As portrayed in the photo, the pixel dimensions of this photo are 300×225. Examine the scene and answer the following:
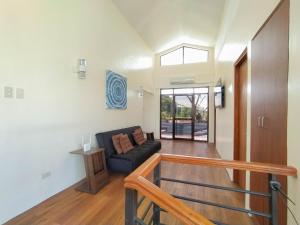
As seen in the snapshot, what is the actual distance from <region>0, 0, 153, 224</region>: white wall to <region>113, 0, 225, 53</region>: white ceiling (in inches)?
46.1

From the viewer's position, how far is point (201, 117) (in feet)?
23.7

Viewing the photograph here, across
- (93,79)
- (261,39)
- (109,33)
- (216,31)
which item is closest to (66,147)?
(93,79)

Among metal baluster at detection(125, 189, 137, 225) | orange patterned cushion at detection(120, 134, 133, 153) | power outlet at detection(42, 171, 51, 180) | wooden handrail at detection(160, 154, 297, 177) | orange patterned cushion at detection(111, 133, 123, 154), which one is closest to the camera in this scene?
metal baluster at detection(125, 189, 137, 225)

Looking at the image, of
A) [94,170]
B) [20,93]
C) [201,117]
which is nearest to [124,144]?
[94,170]

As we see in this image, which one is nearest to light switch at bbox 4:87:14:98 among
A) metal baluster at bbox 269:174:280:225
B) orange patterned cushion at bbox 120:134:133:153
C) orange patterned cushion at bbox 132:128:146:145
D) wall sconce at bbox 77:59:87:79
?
wall sconce at bbox 77:59:87:79

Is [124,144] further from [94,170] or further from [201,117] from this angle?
[201,117]

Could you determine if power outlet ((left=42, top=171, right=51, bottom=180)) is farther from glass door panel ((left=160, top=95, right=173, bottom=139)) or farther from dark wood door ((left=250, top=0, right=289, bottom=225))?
glass door panel ((left=160, top=95, right=173, bottom=139))

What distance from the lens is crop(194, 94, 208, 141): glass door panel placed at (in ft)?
23.5

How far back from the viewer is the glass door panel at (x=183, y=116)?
7328 mm

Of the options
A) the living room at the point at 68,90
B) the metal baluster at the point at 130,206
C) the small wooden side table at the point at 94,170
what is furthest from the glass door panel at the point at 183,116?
the metal baluster at the point at 130,206

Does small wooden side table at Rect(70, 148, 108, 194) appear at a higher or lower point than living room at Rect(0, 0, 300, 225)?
lower

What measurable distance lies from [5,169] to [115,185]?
156 centimetres

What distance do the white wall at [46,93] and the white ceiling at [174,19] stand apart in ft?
3.85

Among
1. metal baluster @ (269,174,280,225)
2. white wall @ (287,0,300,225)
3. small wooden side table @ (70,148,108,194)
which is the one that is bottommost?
small wooden side table @ (70,148,108,194)
